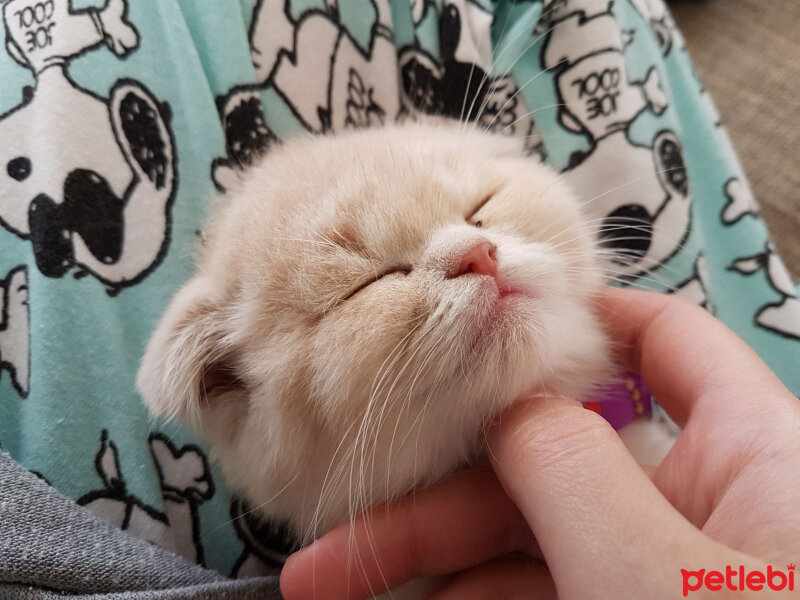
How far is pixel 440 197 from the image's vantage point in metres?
0.76

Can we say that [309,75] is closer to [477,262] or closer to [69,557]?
[477,262]

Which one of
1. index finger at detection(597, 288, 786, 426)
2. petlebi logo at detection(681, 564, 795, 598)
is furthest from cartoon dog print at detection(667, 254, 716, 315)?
petlebi logo at detection(681, 564, 795, 598)

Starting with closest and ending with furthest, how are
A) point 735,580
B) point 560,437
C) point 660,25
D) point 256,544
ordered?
point 735,580 < point 560,437 < point 256,544 < point 660,25

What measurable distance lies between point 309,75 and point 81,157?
1.56 ft

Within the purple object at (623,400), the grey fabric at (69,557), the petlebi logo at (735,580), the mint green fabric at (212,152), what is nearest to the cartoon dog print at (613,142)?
the mint green fabric at (212,152)

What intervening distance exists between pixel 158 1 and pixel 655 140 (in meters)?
1.06

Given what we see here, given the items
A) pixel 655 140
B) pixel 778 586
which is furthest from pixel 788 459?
pixel 655 140

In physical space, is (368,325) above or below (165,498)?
above

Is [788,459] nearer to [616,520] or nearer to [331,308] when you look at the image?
[616,520]

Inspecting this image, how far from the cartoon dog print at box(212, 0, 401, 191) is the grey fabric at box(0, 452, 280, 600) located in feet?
2.05

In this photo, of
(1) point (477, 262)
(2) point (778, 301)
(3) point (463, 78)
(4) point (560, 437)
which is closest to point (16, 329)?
(1) point (477, 262)

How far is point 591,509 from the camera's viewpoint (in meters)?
0.51

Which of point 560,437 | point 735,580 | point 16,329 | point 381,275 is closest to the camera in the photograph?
point 735,580

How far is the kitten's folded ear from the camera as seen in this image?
2.38ft
